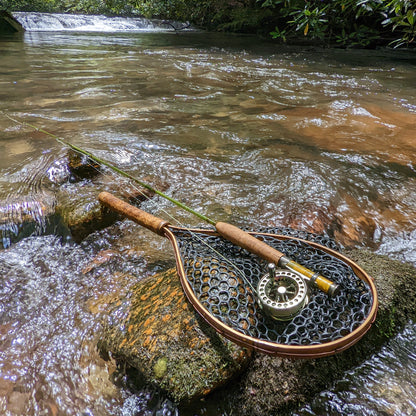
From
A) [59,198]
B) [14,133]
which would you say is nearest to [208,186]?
[59,198]

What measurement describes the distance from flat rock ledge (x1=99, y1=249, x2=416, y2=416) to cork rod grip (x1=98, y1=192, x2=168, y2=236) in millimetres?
463

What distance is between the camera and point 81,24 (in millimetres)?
22734

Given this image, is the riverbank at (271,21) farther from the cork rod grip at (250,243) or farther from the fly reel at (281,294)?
the fly reel at (281,294)

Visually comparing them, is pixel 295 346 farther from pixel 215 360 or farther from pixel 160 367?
pixel 160 367

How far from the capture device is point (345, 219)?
3.15 m

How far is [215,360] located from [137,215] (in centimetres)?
123

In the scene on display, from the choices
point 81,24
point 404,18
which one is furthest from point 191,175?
point 81,24

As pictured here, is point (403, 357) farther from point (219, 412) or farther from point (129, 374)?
point (129, 374)

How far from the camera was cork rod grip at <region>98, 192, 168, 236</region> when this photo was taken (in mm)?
2287

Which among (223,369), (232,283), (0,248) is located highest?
(232,283)

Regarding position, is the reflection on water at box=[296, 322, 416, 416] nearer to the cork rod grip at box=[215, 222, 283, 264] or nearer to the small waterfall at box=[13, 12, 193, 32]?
the cork rod grip at box=[215, 222, 283, 264]

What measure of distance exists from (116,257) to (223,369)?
5.02ft

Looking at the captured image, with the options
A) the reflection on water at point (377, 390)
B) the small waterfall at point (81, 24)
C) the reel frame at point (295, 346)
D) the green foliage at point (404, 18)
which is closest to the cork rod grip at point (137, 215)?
the reel frame at point (295, 346)

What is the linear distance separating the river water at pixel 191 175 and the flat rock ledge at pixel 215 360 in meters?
0.09
